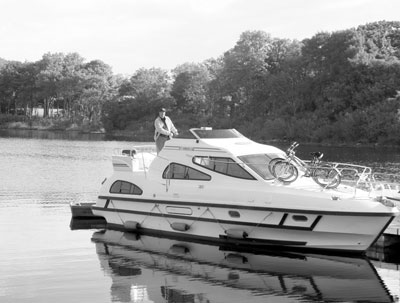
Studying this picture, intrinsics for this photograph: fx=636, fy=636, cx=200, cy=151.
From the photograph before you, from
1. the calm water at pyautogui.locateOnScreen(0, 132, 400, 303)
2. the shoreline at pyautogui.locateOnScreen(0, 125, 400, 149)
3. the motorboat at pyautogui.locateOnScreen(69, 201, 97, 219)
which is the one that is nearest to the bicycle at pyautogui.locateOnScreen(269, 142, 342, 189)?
the calm water at pyautogui.locateOnScreen(0, 132, 400, 303)

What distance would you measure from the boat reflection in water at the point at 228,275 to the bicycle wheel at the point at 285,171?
234 cm

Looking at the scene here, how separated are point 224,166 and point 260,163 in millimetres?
1179

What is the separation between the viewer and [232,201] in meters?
19.9

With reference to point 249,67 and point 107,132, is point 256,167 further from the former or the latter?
point 107,132

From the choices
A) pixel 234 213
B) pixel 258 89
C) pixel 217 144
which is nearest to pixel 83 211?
pixel 217 144

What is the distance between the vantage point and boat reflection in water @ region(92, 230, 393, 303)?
15.4 metres

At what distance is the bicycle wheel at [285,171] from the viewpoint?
20016 mm

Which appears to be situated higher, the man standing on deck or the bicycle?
the man standing on deck

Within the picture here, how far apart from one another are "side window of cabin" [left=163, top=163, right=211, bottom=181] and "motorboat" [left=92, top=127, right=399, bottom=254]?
33 mm

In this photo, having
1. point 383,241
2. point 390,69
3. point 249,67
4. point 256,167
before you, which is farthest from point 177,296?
point 249,67

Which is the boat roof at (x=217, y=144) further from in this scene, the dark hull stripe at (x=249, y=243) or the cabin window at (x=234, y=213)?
the dark hull stripe at (x=249, y=243)

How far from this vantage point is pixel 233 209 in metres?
19.9

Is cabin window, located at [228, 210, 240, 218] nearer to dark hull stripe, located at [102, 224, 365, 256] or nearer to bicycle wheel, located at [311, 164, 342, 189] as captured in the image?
dark hull stripe, located at [102, 224, 365, 256]

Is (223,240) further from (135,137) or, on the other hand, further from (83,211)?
(135,137)
